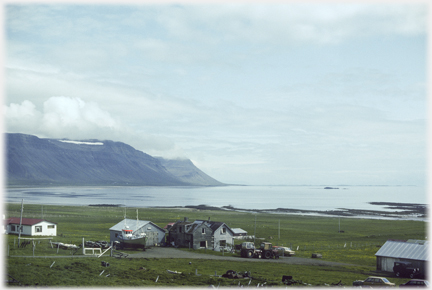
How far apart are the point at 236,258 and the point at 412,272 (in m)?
23.6

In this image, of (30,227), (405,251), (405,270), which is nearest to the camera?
(405,270)

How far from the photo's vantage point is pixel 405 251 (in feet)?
171

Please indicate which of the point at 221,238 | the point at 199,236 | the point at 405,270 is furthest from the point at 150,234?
the point at 405,270

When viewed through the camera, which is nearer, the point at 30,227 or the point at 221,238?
the point at 30,227

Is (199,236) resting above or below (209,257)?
above

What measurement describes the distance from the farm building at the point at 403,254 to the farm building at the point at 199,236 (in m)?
26.3

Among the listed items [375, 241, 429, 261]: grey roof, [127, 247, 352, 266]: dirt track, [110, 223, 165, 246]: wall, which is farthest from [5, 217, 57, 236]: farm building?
[375, 241, 429, 261]: grey roof

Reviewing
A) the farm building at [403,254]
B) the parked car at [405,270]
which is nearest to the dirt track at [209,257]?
the farm building at [403,254]

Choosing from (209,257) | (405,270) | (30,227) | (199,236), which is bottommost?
(209,257)

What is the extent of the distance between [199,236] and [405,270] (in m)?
32.9

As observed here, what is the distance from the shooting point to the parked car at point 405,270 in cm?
4884

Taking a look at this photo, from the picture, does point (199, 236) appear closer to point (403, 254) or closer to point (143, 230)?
point (143, 230)

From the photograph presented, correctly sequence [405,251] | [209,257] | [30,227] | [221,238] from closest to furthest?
1. [405,251]
2. [209,257]
3. [30,227]
4. [221,238]

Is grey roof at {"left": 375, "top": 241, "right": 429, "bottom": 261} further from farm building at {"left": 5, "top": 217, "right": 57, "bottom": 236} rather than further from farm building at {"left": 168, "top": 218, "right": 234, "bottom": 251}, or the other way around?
farm building at {"left": 5, "top": 217, "right": 57, "bottom": 236}
